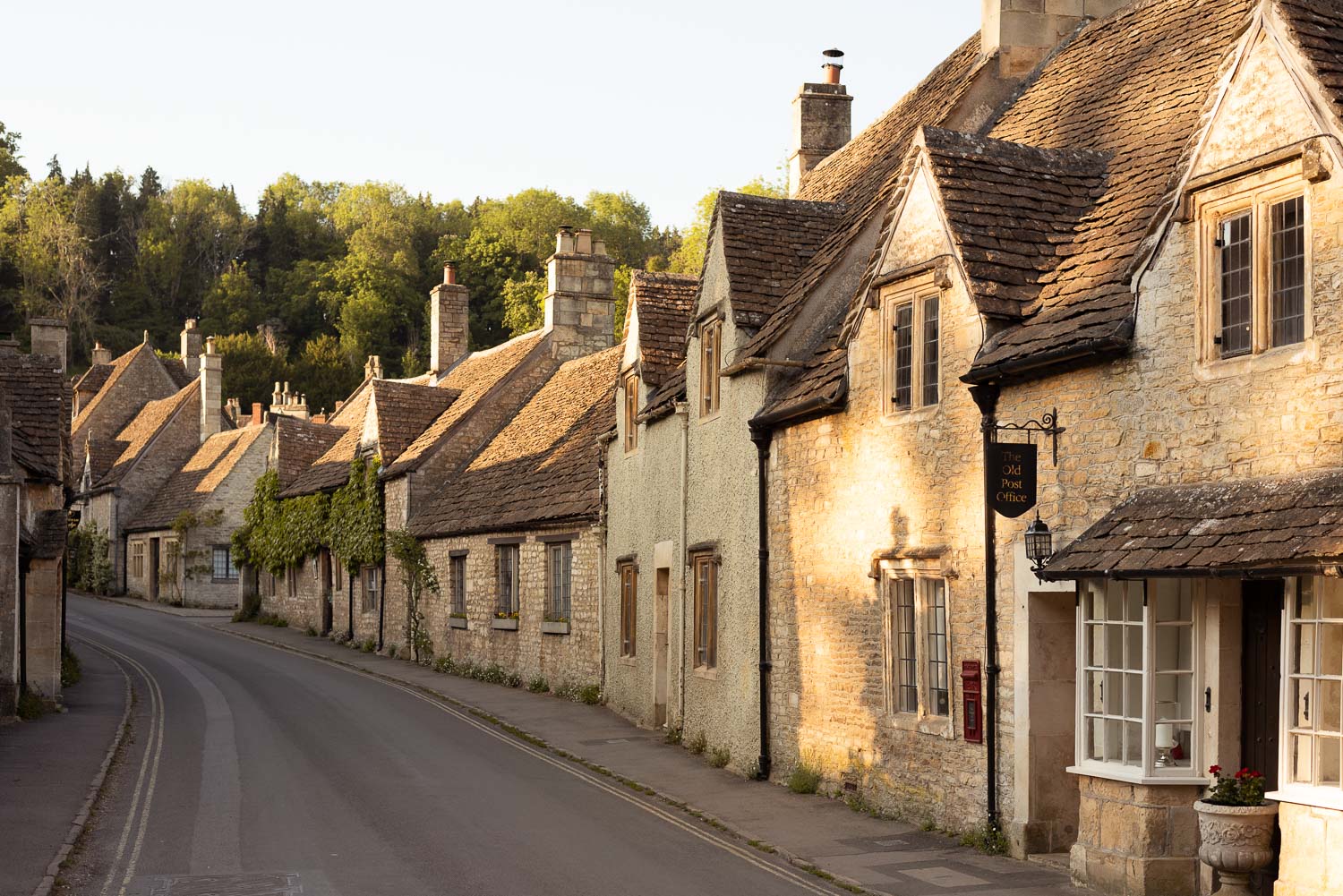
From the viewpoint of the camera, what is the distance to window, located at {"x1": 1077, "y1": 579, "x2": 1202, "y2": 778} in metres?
11.8

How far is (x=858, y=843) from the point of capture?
1426cm

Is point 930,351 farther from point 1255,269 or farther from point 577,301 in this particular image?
point 577,301

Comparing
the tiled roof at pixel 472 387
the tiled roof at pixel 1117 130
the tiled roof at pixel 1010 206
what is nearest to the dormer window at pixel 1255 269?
the tiled roof at pixel 1117 130

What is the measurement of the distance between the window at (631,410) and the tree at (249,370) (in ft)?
216

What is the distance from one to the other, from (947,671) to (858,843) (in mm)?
1877

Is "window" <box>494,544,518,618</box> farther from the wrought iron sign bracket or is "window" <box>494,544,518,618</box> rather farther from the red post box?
the wrought iron sign bracket

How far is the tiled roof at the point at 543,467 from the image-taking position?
96.9 feet

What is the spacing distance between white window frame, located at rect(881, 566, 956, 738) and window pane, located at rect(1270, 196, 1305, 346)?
452 centimetres

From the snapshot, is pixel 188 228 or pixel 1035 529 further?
pixel 188 228

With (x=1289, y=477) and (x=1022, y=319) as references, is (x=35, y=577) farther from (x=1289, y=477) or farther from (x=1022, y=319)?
(x=1289, y=477)

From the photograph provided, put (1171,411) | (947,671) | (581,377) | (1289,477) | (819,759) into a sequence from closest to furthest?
(1289,477) → (1171,411) → (947,671) → (819,759) → (581,377)

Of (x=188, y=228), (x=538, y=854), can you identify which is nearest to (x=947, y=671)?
(x=538, y=854)

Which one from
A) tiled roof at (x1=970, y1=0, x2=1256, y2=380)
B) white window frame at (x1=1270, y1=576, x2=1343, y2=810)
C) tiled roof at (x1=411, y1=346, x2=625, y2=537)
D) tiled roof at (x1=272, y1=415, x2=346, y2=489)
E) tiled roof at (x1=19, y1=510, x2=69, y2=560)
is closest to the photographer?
white window frame at (x1=1270, y1=576, x2=1343, y2=810)

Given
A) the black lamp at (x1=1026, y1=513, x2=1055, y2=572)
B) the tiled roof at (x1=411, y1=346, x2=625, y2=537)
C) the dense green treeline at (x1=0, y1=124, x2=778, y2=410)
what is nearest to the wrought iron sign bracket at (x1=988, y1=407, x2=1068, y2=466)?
the black lamp at (x1=1026, y1=513, x2=1055, y2=572)
